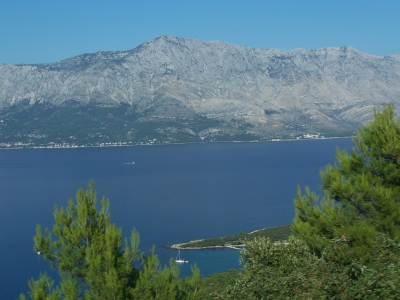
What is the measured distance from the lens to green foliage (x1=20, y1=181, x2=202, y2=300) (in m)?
6.80

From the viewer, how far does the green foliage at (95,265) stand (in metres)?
6.80

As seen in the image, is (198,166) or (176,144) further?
(176,144)

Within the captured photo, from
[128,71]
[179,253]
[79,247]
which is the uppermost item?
[128,71]

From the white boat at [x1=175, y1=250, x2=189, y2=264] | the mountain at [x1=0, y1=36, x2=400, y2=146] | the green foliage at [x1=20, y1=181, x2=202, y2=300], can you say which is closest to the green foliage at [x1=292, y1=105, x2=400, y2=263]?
the green foliage at [x1=20, y1=181, x2=202, y2=300]

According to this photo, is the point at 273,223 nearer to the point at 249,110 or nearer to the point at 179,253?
the point at 179,253

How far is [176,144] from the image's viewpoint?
15125 cm

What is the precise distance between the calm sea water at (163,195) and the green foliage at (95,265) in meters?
22.0

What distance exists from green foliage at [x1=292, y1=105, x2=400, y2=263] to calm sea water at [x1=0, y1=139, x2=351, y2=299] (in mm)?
23734

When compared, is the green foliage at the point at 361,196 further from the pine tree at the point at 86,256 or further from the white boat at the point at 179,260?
the white boat at the point at 179,260

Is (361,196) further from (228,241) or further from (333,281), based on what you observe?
(228,241)

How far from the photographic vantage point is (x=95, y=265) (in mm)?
6801

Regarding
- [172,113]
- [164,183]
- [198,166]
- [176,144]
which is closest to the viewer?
[164,183]

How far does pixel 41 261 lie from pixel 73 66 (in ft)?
552

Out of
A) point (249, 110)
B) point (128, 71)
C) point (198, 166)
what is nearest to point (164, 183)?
point (198, 166)
